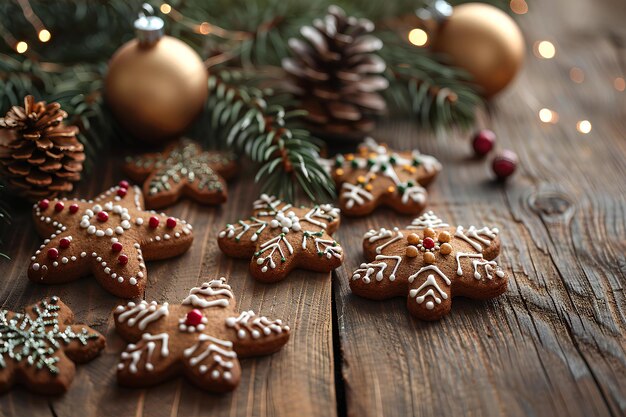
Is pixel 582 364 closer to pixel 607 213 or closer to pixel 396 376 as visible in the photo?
pixel 396 376

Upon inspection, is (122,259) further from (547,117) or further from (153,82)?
(547,117)

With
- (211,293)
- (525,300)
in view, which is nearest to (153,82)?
(211,293)

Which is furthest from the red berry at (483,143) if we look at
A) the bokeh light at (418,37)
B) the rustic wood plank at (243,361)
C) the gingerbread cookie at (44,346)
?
the gingerbread cookie at (44,346)

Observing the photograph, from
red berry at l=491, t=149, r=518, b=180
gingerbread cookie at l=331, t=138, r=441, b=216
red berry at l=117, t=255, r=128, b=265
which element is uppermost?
red berry at l=491, t=149, r=518, b=180

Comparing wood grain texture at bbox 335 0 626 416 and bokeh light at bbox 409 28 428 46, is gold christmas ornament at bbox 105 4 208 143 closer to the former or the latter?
wood grain texture at bbox 335 0 626 416

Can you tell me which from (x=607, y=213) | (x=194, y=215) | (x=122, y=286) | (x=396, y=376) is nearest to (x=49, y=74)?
(x=194, y=215)

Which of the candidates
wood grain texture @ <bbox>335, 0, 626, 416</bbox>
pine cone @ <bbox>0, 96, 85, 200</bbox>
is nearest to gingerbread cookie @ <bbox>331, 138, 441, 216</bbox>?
wood grain texture @ <bbox>335, 0, 626, 416</bbox>
